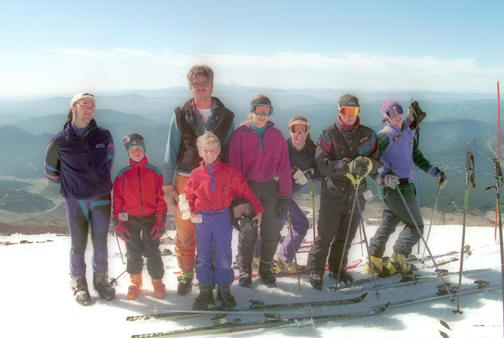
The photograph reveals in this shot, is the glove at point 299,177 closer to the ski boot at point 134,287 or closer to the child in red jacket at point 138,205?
the child in red jacket at point 138,205

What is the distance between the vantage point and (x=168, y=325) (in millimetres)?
4145

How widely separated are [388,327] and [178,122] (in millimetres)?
3511

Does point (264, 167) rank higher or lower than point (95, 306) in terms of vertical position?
higher

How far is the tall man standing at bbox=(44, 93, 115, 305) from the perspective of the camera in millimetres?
4309

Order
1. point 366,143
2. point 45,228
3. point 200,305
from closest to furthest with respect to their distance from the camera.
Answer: point 200,305 < point 366,143 < point 45,228

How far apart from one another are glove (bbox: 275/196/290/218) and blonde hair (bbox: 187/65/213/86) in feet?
5.99

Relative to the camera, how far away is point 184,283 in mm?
4906

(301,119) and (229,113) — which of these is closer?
(229,113)

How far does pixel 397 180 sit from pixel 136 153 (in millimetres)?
3492

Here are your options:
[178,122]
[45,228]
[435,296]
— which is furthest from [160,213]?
[45,228]

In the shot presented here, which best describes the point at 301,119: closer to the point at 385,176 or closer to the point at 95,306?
the point at 385,176

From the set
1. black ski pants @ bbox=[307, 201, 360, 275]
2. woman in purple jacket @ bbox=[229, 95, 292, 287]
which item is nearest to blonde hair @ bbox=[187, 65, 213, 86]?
woman in purple jacket @ bbox=[229, 95, 292, 287]

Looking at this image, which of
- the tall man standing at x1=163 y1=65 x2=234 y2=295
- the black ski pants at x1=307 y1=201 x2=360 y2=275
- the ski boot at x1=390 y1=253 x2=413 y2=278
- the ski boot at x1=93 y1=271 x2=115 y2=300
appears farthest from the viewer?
the ski boot at x1=390 y1=253 x2=413 y2=278

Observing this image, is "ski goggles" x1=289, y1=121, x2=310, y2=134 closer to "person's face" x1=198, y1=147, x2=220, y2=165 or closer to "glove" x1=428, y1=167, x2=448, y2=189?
"person's face" x1=198, y1=147, x2=220, y2=165
